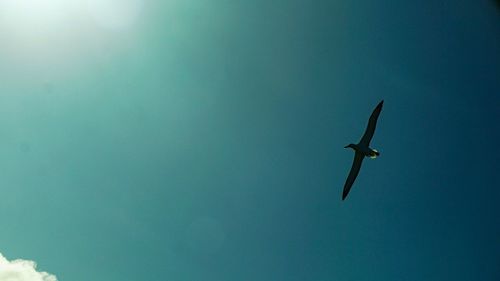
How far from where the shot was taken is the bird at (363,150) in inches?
1762

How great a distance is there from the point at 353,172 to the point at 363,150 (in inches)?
116

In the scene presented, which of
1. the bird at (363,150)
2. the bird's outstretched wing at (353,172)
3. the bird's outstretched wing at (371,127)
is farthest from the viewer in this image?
the bird's outstretched wing at (353,172)

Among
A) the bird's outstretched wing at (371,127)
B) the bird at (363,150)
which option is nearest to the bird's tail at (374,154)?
the bird at (363,150)

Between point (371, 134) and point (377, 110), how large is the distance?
2.91 m

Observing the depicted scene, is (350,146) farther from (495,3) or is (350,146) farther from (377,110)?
(495,3)

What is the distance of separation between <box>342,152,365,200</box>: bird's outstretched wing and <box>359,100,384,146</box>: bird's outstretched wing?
5.05ft

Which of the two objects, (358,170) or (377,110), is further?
(358,170)

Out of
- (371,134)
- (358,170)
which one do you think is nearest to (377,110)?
(371,134)

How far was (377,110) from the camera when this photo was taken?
44.6m

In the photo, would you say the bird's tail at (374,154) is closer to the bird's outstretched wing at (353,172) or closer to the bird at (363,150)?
the bird at (363,150)

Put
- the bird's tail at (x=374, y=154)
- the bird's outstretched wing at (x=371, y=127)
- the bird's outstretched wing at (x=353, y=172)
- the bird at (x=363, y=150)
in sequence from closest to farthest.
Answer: the bird's outstretched wing at (x=371, y=127), the bird at (x=363, y=150), the bird's tail at (x=374, y=154), the bird's outstretched wing at (x=353, y=172)

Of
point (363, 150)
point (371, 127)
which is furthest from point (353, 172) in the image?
point (371, 127)

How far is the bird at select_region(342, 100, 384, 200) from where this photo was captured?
147 feet

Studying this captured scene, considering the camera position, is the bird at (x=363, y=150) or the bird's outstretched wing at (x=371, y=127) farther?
the bird at (x=363, y=150)
